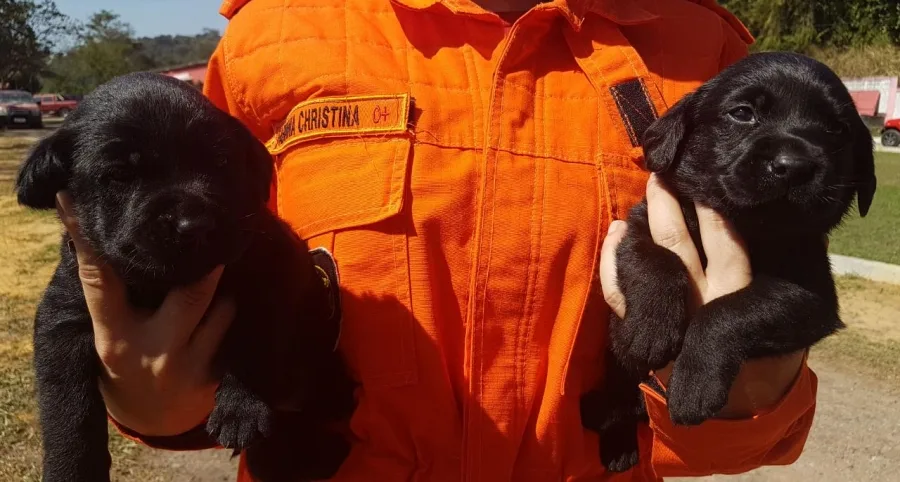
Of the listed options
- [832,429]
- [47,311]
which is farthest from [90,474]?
[832,429]

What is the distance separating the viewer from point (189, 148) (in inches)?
68.9

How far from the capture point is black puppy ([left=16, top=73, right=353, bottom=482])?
1.69m

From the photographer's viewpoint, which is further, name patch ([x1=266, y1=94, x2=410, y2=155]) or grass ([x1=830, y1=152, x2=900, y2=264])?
grass ([x1=830, y1=152, x2=900, y2=264])

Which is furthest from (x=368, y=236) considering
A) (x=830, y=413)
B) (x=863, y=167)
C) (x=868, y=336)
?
(x=868, y=336)

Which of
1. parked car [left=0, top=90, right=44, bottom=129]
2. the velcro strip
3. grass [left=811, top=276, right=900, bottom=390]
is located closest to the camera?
the velcro strip

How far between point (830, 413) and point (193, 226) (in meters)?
4.76

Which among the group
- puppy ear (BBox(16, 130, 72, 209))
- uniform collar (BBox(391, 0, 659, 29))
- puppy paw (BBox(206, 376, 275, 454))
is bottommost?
puppy paw (BBox(206, 376, 275, 454))

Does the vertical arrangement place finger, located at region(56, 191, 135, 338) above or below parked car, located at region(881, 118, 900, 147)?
above

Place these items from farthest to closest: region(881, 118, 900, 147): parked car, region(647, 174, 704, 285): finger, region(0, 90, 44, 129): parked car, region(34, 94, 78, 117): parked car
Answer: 1. region(34, 94, 78, 117): parked car
2. region(0, 90, 44, 129): parked car
3. region(881, 118, 900, 147): parked car
4. region(647, 174, 704, 285): finger

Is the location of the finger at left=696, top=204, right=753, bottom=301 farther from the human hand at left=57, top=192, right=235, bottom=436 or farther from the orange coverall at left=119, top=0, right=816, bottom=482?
the human hand at left=57, top=192, right=235, bottom=436

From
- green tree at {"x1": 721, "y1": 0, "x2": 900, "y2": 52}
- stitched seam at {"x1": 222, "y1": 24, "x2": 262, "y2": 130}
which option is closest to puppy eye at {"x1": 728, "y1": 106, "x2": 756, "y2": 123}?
stitched seam at {"x1": 222, "y1": 24, "x2": 262, "y2": 130}

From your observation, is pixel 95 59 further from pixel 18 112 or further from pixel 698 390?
pixel 698 390

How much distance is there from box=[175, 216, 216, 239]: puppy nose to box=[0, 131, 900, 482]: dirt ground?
307 cm

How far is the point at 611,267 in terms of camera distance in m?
1.74
